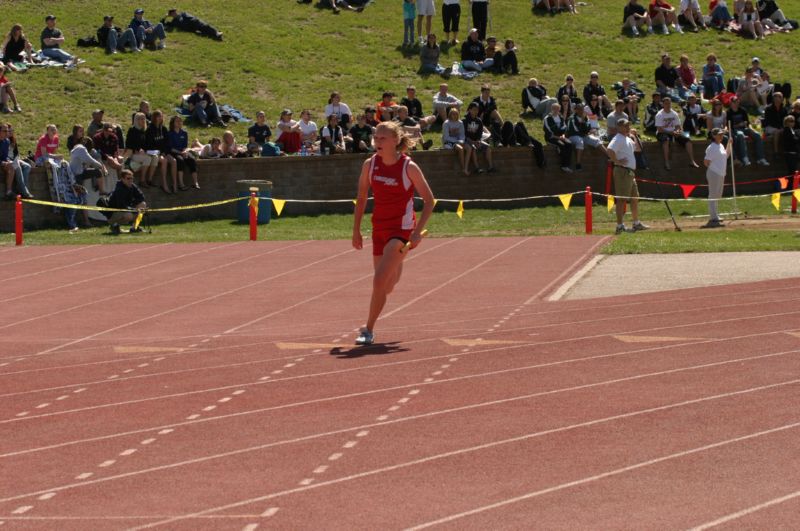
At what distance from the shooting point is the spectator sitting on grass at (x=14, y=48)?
3080 centimetres

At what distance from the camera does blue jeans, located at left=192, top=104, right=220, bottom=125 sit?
29969 mm

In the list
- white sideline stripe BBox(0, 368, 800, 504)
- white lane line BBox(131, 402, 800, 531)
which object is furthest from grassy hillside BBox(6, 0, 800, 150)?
white lane line BBox(131, 402, 800, 531)

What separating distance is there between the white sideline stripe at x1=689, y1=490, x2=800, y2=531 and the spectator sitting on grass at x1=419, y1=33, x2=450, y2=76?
28125 millimetres

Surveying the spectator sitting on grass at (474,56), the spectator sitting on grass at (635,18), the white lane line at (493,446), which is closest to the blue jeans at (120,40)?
the spectator sitting on grass at (474,56)

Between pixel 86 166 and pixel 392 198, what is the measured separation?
15.7m

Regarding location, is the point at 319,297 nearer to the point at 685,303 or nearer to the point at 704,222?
the point at 685,303

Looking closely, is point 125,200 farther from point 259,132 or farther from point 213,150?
point 259,132

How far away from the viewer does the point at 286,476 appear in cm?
746

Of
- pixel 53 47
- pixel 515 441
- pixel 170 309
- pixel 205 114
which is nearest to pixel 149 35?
pixel 53 47

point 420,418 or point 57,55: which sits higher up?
point 57,55

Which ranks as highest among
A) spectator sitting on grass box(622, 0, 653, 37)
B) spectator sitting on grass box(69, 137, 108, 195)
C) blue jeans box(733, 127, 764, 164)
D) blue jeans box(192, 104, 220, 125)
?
spectator sitting on grass box(622, 0, 653, 37)

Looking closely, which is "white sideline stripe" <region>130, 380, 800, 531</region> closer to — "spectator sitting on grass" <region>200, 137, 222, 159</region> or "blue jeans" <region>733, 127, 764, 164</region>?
"spectator sitting on grass" <region>200, 137, 222, 159</region>

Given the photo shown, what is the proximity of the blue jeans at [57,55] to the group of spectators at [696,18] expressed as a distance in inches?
601

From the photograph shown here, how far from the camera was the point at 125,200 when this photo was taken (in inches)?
987
